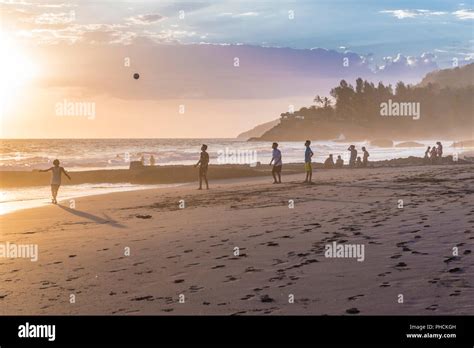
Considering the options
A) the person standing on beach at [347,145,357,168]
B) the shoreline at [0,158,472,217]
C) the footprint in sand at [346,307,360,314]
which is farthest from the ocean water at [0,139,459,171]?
the footprint in sand at [346,307,360,314]

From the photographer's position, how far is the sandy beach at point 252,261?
722 centimetres

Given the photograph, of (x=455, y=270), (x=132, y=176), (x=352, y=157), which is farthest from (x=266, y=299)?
(x=352, y=157)

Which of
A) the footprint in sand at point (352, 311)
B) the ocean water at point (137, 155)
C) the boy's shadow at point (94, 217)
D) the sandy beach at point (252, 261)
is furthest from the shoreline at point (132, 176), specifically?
the footprint in sand at point (352, 311)

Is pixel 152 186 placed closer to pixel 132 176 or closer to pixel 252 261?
pixel 132 176

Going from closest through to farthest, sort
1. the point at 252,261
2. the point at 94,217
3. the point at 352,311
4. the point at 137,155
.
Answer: the point at 352,311 < the point at 252,261 < the point at 94,217 < the point at 137,155

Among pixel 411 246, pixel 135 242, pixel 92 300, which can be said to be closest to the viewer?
pixel 92 300

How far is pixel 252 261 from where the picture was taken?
374 inches

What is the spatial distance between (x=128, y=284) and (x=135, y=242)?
373 cm

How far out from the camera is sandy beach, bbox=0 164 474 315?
23.7 feet

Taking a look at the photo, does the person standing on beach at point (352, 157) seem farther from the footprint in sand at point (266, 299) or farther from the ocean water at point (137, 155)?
the footprint in sand at point (266, 299)

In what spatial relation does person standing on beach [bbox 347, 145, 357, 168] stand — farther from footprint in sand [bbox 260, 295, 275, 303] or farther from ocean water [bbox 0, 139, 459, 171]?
footprint in sand [bbox 260, 295, 275, 303]
